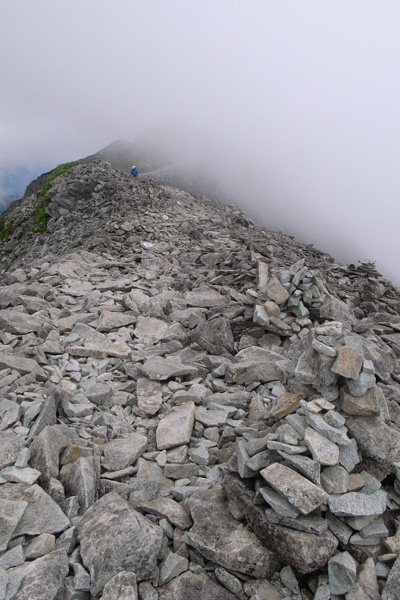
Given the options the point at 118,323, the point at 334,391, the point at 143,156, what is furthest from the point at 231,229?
the point at 143,156

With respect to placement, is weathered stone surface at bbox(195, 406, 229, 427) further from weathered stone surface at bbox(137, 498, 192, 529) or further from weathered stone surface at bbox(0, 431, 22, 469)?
weathered stone surface at bbox(0, 431, 22, 469)

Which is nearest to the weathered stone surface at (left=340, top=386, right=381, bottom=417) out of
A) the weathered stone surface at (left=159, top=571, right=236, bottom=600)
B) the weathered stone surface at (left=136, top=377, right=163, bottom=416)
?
the weathered stone surface at (left=159, top=571, right=236, bottom=600)

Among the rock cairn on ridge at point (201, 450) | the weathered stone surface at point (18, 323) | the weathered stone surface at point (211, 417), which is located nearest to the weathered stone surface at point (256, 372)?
the rock cairn on ridge at point (201, 450)

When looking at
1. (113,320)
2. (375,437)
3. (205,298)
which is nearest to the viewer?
(375,437)

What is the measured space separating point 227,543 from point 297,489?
104 cm

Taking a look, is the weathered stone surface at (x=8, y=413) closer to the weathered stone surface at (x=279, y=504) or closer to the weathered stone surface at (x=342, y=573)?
the weathered stone surface at (x=279, y=504)

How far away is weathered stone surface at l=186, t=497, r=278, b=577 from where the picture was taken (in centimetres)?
461

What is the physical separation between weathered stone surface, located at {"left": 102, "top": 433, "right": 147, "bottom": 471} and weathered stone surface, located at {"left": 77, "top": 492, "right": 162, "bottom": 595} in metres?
1.06

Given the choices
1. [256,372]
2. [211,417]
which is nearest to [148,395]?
[211,417]

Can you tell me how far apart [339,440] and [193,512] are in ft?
6.73

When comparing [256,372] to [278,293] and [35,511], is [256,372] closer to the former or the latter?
[278,293]

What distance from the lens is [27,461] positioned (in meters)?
5.96

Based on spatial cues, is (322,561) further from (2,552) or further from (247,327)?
(247,327)

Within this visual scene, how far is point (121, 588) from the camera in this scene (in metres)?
4.21
